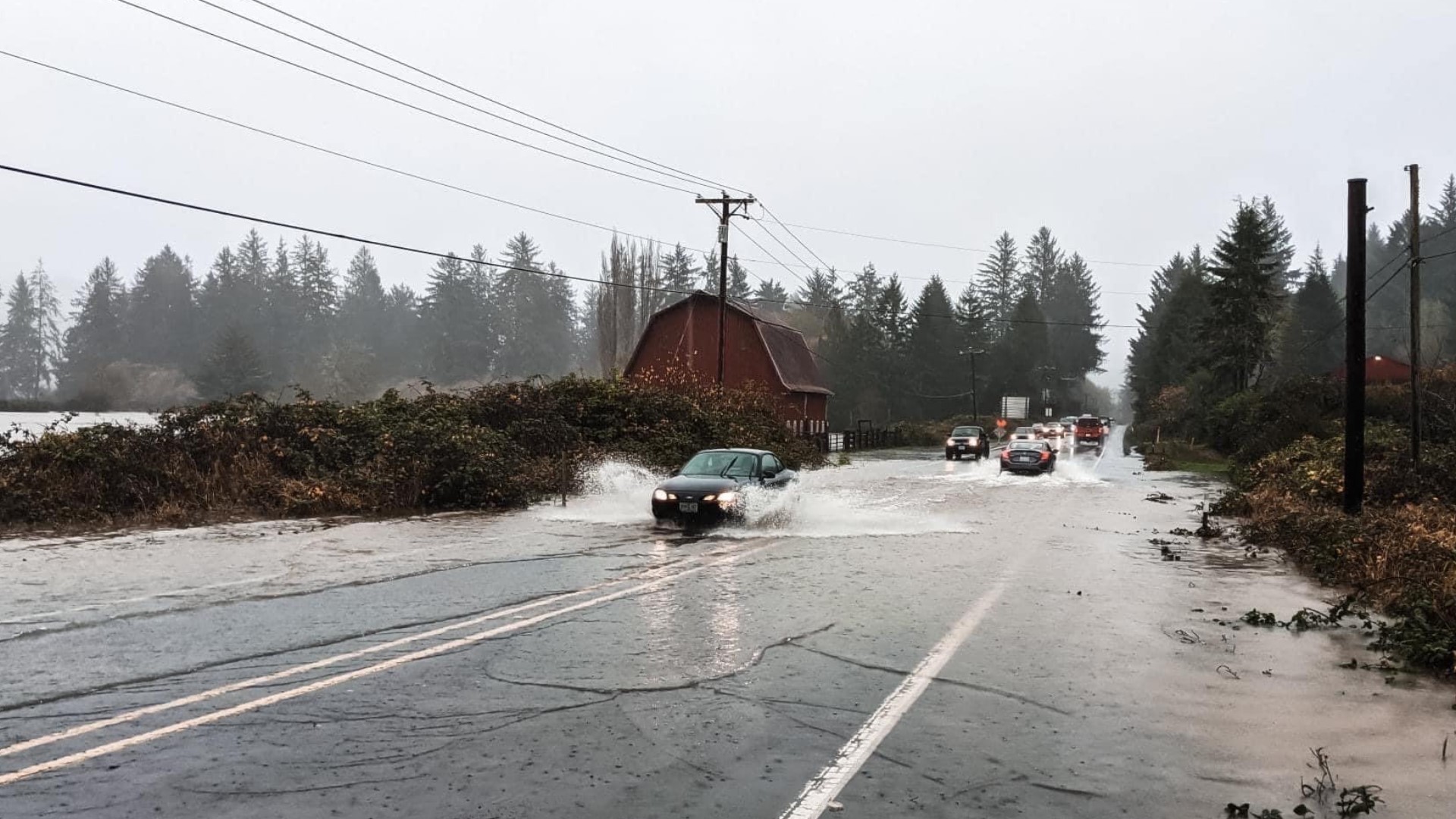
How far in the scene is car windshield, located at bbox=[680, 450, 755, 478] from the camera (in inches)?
715

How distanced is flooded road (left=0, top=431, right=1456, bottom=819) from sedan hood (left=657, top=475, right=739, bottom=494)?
2.83 meters

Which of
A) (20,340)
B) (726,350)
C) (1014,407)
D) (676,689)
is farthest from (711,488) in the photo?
(20,340)

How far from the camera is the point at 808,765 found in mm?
5180

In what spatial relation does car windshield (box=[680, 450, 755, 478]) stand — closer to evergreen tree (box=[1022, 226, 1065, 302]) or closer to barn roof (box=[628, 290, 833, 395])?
barn roof (box=[628, 290, 833, 395])

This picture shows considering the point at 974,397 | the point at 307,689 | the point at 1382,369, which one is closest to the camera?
the point at 307,689

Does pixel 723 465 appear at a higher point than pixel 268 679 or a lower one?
higher

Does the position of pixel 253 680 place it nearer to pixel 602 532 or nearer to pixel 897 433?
pixel 602 532

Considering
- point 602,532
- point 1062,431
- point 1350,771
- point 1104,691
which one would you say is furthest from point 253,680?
point 1062,431

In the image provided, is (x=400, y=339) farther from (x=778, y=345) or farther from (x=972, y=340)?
(x=778, y=345)

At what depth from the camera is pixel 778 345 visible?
5894 centimetres

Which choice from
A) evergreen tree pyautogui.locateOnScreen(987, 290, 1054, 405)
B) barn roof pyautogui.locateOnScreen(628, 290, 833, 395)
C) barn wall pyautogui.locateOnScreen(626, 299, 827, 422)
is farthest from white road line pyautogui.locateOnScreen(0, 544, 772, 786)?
evergreen tree pyautogui.locateOnScreen(987, 290, 1054, 405)

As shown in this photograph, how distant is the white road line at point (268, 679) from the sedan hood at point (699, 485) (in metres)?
5.89

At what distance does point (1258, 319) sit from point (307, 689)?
235 feet

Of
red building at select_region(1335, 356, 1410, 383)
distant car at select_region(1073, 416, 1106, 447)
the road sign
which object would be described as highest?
red building at select_region(1335, 356, 1410, 383)
